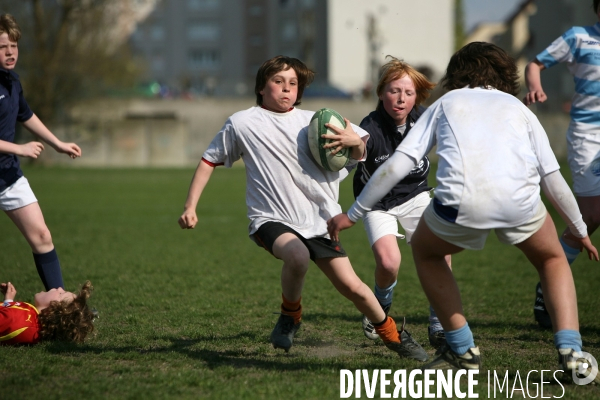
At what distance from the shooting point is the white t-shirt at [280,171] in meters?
4.52

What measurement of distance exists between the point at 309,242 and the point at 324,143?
615mm

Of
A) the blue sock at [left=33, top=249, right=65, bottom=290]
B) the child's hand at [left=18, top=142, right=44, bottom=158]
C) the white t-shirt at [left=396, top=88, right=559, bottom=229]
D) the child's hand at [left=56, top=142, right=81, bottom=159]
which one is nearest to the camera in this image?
the white t-shirt at [left=396, top=88, right=559, bottom=229]

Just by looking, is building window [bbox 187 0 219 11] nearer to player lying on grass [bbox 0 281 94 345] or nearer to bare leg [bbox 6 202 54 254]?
bare leg [bbox 6 202 54 254]

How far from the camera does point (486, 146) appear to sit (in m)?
3.70

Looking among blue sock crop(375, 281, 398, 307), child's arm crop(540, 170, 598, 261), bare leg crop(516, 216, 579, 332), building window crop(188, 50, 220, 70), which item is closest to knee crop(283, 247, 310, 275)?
blue sock crop(375, 281, 398, 307)

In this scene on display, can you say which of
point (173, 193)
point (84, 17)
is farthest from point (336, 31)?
point (173, 193)

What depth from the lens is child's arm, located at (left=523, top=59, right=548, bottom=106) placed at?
208 inches

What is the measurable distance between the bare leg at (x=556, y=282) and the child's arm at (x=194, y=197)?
1.90m

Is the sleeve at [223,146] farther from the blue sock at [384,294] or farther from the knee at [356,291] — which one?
the blue sock at [384,294]

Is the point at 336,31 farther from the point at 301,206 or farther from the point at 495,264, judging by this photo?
the point at 301,206

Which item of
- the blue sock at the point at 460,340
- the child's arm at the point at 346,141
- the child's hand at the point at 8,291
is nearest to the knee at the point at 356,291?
the blue sock at the point at 460,340

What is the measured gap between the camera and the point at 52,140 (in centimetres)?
541

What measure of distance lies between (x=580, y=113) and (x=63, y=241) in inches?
317

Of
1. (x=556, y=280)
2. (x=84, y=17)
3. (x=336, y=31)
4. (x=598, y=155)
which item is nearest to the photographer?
(x=556, y=280)
